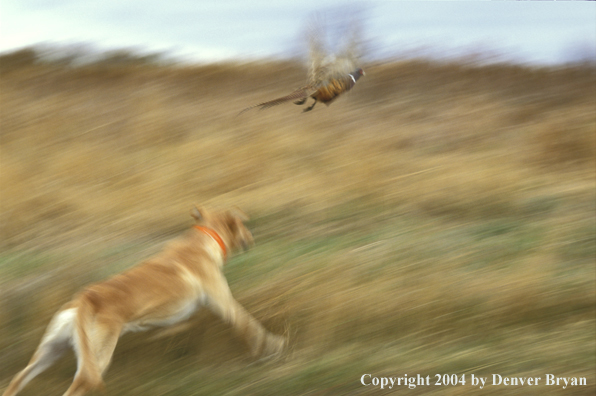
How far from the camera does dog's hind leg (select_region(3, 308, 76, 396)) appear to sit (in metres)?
2.93

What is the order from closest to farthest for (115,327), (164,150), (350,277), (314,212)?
(115,327), (350,277), (314,212), (164,150)

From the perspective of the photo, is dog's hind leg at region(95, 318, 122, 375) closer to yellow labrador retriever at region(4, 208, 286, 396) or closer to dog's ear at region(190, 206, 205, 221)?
yellow labrador retriever at region(4, 208, 286, 396)

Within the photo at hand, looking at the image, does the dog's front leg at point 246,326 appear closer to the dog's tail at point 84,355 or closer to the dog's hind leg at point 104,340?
the dog's hind leg at point 104,340

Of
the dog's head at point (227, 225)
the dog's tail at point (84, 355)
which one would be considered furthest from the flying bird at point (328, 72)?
the dog's tail at point (84, 355)

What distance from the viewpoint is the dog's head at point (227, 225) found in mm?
3773

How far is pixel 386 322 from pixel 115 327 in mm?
1671

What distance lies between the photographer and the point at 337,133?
6.96 m

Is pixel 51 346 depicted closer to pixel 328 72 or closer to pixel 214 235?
pixel 214 235

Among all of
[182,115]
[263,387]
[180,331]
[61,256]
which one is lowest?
[263,387]

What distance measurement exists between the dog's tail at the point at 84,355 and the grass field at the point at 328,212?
0.62 metres

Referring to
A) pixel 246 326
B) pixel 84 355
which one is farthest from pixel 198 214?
pixel 84 355

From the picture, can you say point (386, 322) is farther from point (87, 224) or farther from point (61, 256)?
point (87, 224)

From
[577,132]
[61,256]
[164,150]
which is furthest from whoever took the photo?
[164,150]

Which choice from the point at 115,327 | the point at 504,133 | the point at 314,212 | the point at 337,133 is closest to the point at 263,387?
the point at 115,327
